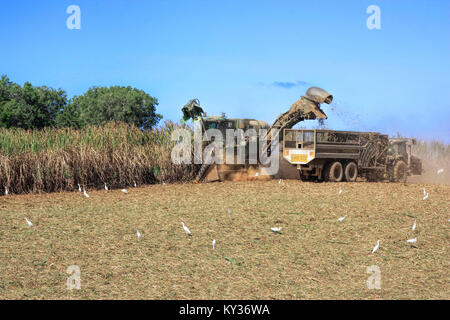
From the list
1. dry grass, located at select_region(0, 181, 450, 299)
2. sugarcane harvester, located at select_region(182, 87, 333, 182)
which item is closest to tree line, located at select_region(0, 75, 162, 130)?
sugarcane harvester, located at select_region(182, 87, 333, 182)

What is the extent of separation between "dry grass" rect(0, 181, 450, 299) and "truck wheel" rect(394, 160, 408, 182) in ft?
20.9

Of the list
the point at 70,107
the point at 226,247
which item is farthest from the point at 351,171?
the point at 70,107

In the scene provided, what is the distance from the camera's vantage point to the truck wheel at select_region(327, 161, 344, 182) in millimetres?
19250

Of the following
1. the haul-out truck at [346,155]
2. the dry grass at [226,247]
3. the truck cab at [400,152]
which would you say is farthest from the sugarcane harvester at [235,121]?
the dry grass at [226,247]

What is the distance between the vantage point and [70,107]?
53.3 meters

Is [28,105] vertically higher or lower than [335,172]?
higher

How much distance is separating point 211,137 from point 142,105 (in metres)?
37.9

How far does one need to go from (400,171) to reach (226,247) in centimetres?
1509

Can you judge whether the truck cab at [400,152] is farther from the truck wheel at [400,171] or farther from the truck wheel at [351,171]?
the truck wheel at [351,171]

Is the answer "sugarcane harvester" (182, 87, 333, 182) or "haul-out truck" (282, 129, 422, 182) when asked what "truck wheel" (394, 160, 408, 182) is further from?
"sugarcane harvester" (182, 87, 333, 182)

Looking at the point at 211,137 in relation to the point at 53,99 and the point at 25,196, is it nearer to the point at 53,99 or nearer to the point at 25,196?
the point at 25,196

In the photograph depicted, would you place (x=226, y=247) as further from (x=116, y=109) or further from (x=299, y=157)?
(x=116, y=109)

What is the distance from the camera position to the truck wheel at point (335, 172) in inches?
758

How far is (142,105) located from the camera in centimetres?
5584
